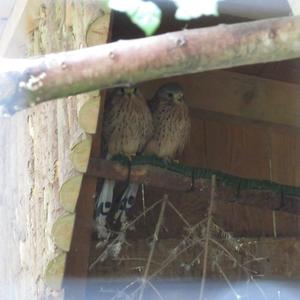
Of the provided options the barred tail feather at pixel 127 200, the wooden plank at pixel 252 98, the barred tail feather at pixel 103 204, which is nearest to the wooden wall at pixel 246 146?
the wooden plank at pixel 252 98

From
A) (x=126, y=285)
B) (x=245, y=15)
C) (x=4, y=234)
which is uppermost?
(x=245, y=15)

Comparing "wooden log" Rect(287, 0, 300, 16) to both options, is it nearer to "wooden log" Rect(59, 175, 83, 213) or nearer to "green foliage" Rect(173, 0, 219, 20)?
"green foliage" Rect(173, 0, 219, 20)

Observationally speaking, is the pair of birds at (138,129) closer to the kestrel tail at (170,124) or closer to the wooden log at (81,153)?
the kestrel tail at (170,124)

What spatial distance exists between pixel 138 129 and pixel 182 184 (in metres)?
0.44

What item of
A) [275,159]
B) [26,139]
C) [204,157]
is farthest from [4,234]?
[275,159]

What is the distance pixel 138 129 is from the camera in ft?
9.55

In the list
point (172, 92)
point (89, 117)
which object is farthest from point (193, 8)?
point (172, 92)

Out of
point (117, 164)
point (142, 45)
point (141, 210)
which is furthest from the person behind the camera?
point (141, 210)

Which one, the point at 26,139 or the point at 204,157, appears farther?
the point at 204,157

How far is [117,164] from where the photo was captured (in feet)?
7.91

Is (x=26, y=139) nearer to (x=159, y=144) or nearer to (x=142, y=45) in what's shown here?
(x=159, y=144)

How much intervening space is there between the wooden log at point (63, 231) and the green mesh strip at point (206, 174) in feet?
1.05

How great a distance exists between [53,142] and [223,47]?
3.79 feet

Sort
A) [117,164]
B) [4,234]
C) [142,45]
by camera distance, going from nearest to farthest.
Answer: [142,45] < [117,164] < [4,234]
